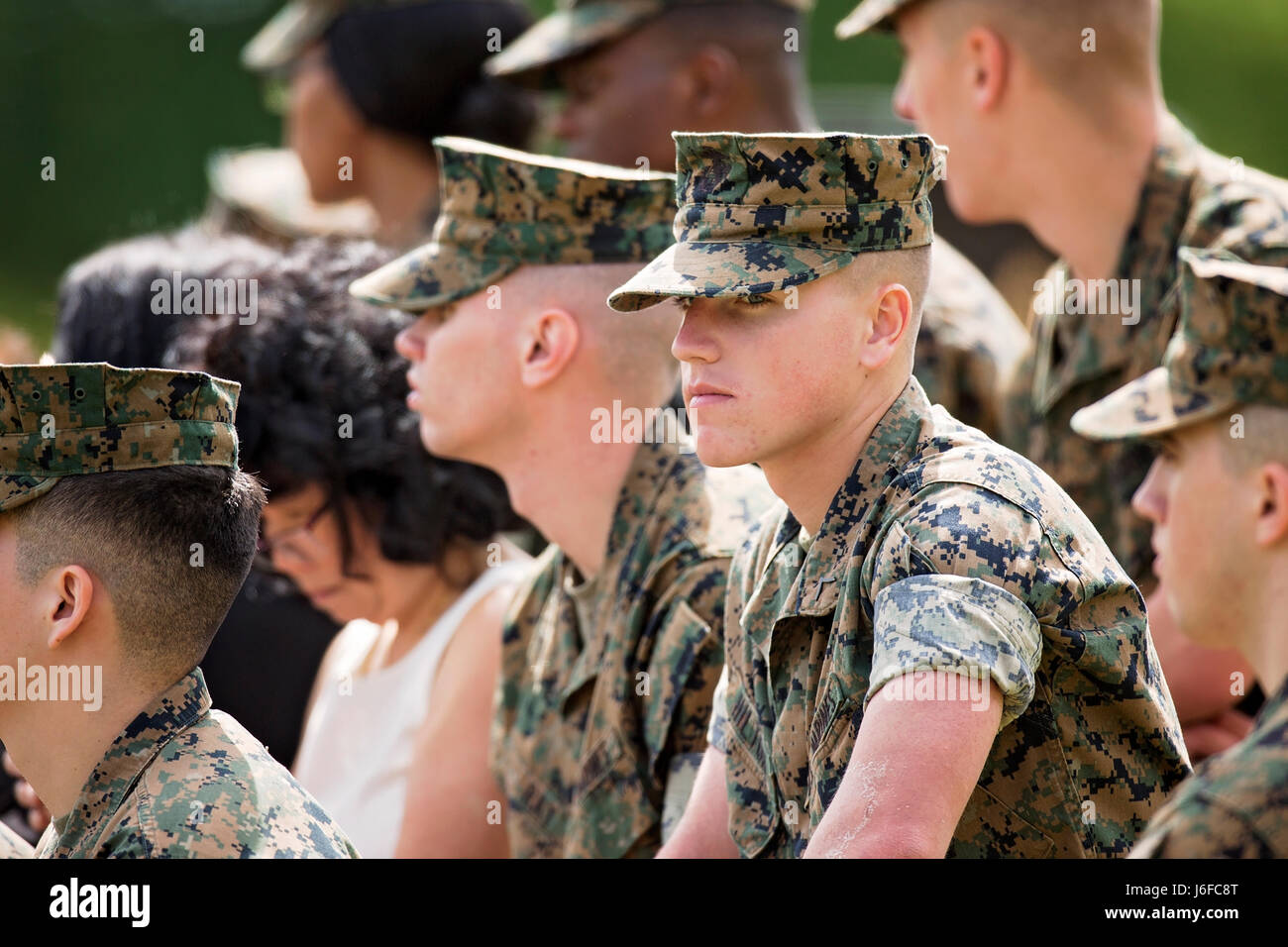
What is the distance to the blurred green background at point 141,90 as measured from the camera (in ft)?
36.0

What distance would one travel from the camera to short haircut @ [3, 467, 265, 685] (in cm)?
280

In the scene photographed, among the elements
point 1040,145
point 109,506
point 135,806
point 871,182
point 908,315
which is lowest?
point 135,806

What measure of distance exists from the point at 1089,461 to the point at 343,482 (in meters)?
2.04

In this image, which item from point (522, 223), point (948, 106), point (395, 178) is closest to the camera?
point (522, 223)

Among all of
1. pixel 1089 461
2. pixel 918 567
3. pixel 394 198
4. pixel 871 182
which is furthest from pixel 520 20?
pixel 918 567

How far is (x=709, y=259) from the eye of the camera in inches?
112

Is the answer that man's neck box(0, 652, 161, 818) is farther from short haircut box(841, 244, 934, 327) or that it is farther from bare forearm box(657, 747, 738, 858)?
short haircut box(841, 244, 934, 327)

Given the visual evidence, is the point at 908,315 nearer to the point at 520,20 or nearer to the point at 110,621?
the point at 110,621

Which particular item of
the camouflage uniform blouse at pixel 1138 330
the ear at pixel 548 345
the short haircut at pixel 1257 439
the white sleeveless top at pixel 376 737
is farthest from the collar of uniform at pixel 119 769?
the camouflage uniform blouse at pixel 1138 330

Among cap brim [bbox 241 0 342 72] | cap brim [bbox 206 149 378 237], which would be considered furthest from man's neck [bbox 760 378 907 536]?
cap brim [bbox 241 0 342 72]

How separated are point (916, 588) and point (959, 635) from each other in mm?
108

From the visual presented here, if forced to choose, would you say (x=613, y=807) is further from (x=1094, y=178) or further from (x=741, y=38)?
(x=741, y=38)

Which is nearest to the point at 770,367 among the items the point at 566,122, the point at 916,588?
the point at 916,588

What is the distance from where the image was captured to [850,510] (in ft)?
9.36
